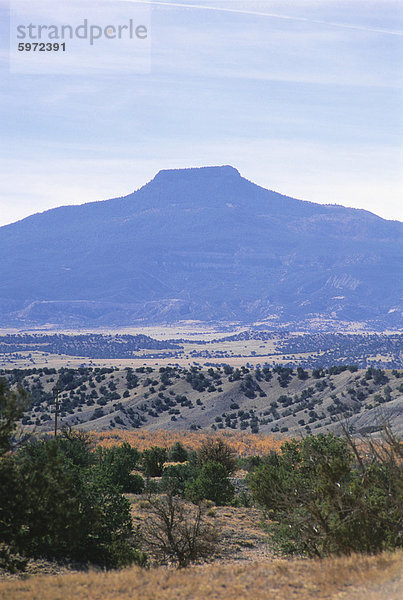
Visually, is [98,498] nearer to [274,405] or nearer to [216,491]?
[216,491]

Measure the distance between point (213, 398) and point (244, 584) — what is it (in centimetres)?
7545

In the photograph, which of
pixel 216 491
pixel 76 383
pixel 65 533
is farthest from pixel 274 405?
pixel 65 533

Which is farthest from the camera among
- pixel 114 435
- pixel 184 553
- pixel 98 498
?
pixel 114 435

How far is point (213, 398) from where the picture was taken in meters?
90.7

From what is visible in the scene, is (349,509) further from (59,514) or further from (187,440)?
(187,440)

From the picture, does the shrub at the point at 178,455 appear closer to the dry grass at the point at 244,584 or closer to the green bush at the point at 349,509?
the green bush at the point at 349,509

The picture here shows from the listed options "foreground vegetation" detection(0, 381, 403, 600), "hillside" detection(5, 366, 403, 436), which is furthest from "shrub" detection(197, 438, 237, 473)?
"hillside" detection(5, 366, 403, 436)

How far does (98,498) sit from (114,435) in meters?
40.6

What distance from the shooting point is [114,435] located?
6462 centimetres

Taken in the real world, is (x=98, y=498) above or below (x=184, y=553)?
above

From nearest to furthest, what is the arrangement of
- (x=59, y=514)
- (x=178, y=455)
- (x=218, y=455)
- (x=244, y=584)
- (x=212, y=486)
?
1. (x=244, y=584)
2. (x=59, y=514)
3. (x=212, y=486)
4. (x=218, y=455)
5. (x=178, y=455)

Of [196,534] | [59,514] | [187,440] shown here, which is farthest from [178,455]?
[59,514]

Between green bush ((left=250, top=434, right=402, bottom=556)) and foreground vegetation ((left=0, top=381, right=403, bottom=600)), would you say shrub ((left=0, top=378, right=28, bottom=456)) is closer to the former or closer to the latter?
foreground vegetation ((left=0, top=381, right=403, bottom=600))

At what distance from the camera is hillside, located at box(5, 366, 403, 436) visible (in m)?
76.6
